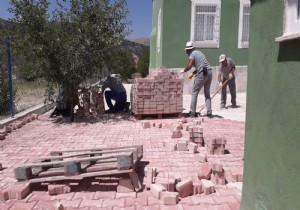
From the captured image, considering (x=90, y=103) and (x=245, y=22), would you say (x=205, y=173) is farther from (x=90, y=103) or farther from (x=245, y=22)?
(x=245, y=22)

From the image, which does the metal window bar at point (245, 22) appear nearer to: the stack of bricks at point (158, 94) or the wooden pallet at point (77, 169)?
the stack of bricks at point (158, 94)

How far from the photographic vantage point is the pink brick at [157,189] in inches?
143

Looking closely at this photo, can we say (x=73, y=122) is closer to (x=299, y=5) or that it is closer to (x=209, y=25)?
(x=299, y=5)

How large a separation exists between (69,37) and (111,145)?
3278 millimetres

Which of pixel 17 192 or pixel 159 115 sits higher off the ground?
pixel 159 115

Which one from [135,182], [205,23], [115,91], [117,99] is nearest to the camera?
[135,182]

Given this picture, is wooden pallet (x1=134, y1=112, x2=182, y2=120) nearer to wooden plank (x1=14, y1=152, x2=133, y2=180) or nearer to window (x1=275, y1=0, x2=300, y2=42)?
wooden plank (x1=14, y1=152, x2=133, y2=180)

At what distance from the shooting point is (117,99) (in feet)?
33.0

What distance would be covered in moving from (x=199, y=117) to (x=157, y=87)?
58.1 inches

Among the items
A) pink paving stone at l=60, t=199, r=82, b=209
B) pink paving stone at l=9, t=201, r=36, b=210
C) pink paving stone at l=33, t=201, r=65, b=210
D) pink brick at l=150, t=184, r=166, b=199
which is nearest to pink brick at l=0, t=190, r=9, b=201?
pink paving stone at l=9, t=201, r=36, b=210

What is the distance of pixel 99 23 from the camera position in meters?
8.43

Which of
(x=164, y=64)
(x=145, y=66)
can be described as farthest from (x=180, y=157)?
(x=145, y=66)

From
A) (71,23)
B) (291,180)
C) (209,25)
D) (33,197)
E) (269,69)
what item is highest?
(209,25)

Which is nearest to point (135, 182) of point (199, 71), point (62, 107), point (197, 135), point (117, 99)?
point (197, 135)
